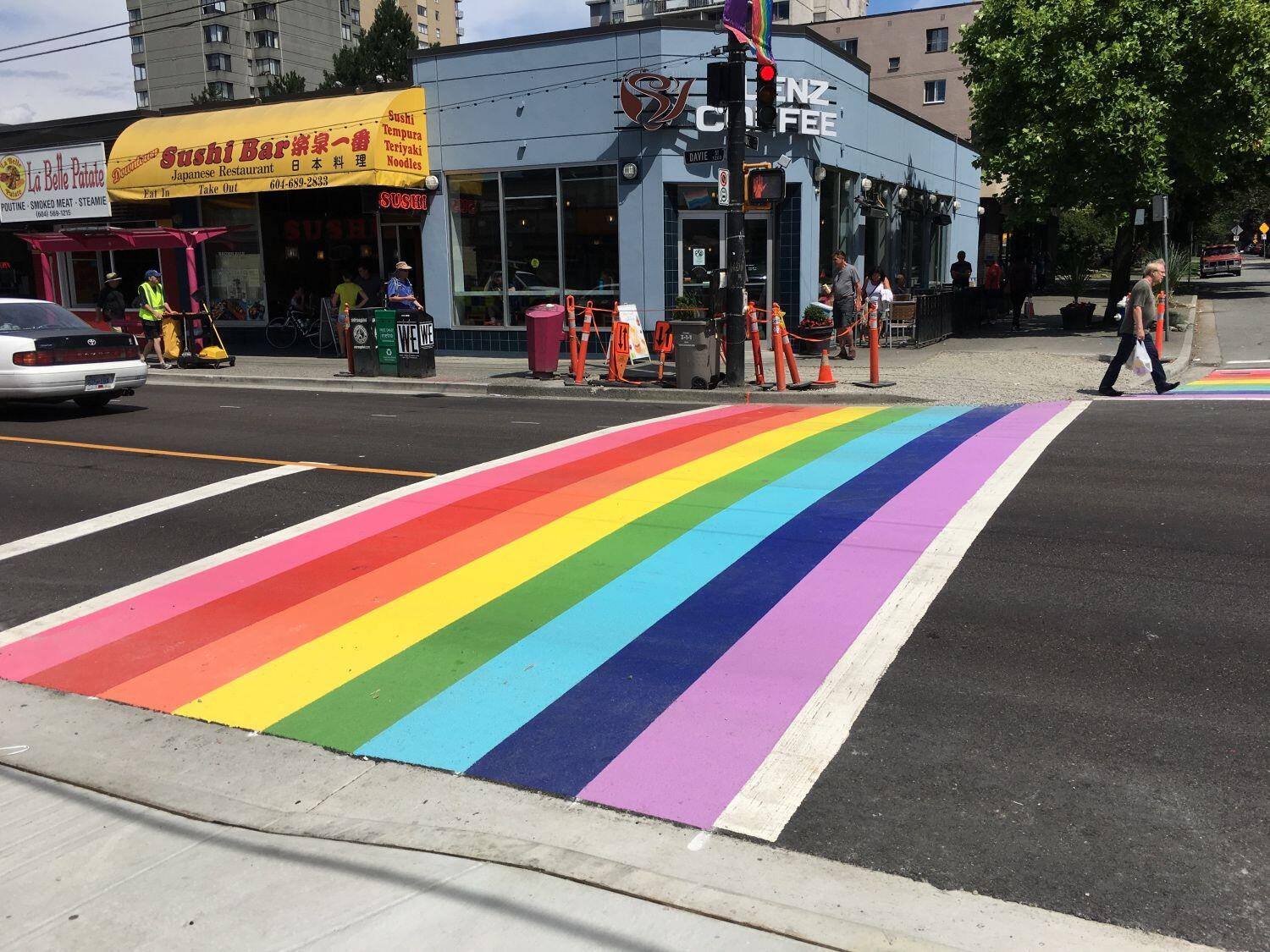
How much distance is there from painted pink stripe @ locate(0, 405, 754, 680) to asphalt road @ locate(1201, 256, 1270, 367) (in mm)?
14499

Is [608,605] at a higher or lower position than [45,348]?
lower

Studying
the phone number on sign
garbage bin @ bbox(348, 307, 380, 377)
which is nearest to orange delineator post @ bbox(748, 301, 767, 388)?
garbage bin @ bbox(348, 307, 380, 377)

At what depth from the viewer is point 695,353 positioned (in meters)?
15.5

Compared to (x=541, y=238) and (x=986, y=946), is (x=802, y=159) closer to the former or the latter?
(x=541, y=238)

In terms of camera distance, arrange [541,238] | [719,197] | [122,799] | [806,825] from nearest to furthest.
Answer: [806,825] → [122,799] → [719,197] → [541,238]

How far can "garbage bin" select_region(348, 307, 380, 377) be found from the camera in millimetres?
18656

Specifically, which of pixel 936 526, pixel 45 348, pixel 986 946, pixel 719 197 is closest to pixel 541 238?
pixel 719 197

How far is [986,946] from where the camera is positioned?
3.05 meters

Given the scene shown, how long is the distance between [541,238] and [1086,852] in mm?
18862

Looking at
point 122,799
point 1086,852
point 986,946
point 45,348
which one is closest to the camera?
point 986,946

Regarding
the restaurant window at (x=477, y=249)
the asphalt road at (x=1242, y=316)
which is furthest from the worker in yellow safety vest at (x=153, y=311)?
the asphalt road at (x=1242, y=316)

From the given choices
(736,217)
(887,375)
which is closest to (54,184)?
(736,217)

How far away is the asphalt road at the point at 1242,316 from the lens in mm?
19156

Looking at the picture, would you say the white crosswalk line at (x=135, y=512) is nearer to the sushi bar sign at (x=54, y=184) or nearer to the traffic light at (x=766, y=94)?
the traffic light at (x=766, y=94)
